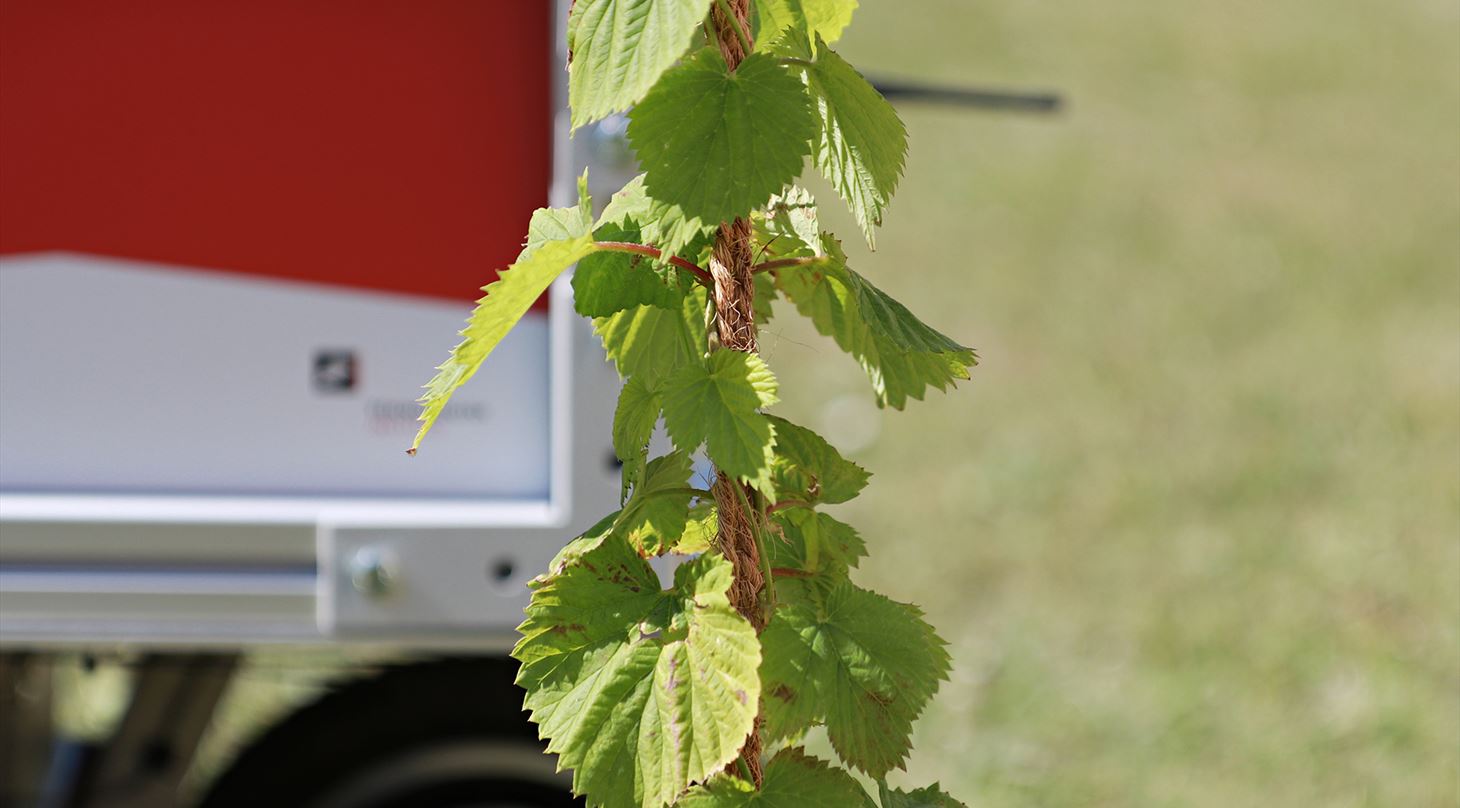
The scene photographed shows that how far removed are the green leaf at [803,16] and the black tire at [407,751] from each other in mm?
1447

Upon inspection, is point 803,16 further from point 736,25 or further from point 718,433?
point 718,433

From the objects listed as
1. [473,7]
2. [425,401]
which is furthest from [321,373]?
[425,401]

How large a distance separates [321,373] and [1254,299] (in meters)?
5.18

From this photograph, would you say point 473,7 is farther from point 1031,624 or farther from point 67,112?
point 1031,624

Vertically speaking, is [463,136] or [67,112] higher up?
[463,136]

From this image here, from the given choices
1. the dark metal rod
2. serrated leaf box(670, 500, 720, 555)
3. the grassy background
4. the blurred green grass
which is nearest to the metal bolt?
the grassy background

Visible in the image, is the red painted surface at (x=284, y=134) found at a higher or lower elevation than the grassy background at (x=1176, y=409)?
lower

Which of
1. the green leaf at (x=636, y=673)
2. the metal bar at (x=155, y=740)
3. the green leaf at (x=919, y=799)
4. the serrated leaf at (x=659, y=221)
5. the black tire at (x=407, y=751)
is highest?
the serrated leaf at (x=659, y=221)

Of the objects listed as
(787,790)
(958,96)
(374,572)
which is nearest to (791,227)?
(787,790)

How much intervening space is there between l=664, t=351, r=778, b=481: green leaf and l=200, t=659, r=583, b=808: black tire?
142cm

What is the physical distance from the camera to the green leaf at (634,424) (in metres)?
0.76

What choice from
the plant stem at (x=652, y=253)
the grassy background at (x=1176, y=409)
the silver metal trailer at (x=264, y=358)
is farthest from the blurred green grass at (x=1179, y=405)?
the plant stem at (x=652, y=253)

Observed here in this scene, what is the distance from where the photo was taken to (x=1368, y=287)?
251 inches

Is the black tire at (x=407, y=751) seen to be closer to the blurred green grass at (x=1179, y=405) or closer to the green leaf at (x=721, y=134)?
the green leaf at (x=721, y=134)
